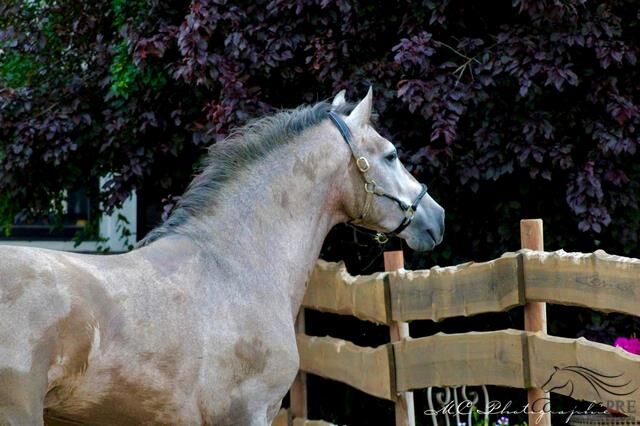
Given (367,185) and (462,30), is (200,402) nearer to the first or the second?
(367,185)

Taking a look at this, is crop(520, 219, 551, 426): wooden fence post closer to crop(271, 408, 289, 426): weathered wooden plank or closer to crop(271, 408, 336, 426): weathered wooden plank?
crop(271, 408, 336, 426): weathered wooden plank

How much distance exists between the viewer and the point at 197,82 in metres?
5.93

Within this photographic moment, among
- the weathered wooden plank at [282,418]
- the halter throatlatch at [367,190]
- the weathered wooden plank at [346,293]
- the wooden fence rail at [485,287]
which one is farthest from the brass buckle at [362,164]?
the weathered wooden plank at [282,418]

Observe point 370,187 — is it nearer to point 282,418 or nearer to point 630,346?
point 630,346

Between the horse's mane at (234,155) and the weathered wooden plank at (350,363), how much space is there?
62.6 inches

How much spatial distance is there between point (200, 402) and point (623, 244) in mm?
3297

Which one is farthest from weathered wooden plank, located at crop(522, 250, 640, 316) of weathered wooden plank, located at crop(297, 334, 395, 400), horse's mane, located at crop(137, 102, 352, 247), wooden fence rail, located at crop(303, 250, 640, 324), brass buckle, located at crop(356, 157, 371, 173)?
horse's mane, located at crop(137, 102, 352, 247)

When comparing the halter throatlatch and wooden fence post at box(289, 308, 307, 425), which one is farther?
wooden fence post at box(289, 308, 307, 425)

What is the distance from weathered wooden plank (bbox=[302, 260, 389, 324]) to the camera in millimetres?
5445

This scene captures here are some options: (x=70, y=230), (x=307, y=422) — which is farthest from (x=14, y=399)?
(x=70, y=230)

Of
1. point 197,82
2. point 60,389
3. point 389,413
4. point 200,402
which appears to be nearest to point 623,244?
point 389,413

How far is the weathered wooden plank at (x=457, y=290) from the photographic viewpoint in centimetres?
478

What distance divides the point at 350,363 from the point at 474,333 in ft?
2.93

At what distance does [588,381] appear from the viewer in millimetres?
4281
